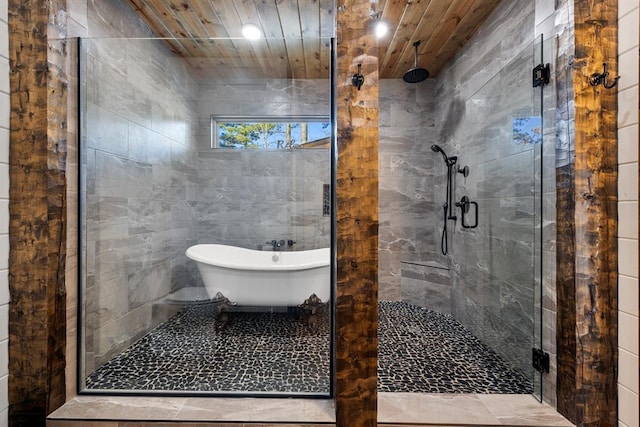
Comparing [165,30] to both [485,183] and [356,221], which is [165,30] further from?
[485,183]

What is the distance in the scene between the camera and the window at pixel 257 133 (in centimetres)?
172

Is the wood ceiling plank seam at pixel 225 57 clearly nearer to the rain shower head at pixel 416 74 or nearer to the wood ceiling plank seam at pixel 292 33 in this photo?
the wood ceiling plank seam at pixel 292 33

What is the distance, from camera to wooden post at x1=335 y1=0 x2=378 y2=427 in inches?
52.9

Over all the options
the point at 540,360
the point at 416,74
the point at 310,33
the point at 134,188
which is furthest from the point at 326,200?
the point at 416,74

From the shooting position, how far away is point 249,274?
5.82ft

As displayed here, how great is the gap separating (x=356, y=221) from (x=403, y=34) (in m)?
1.99

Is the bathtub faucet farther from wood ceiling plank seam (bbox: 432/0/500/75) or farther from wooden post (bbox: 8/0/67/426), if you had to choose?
wood ceiling plank seam (bbox: 432/0/500/75)

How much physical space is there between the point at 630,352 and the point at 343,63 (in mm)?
1750

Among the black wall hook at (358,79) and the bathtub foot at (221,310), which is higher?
the black wall hook at (358,79)

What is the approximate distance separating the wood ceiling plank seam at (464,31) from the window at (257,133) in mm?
1675

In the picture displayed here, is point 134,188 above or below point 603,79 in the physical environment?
below

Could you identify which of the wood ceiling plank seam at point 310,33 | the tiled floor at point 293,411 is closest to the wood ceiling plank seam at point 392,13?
the wood ceiling plank seam at point 310,33

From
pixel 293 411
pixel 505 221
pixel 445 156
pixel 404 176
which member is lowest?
pixel 293 411

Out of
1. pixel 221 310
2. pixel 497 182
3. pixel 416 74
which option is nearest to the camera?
pixel 221 310
